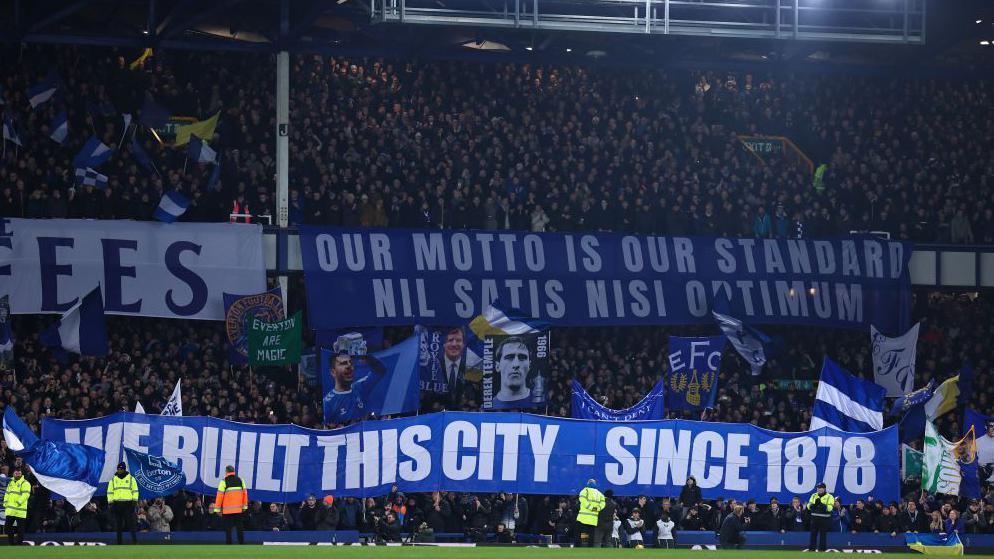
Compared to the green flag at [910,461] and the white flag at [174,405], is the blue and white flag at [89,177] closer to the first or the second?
the white flag at [174,405]

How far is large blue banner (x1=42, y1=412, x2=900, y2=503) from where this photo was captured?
3266 cm

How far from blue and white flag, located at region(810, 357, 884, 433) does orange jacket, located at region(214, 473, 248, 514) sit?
12.1 metres

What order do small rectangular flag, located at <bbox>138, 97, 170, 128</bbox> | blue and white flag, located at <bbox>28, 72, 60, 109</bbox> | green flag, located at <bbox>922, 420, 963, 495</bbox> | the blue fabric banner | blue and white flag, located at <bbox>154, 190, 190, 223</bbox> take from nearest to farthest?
green flag, located at <bbox>922, 420, 963, 495</bbox> < the blue fabric banner < blue and white flag, located at <bbox>154, 190, 190, 223</bbox> < blue and white flag, located at <bbox>28, 72, 60, 109</bbox> < small rectangular flag, located at <bbox>138, 97, 170, 128</bbox>

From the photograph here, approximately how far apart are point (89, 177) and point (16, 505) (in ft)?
35.6

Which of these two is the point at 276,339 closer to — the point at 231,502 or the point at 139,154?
the point at 139,154

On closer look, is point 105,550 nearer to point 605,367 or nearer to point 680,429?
point 680,429

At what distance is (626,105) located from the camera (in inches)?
1788

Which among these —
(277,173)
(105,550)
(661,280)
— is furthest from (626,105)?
(105,550)

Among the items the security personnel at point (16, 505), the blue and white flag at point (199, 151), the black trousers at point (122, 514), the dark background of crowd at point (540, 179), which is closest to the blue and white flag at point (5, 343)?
the dark background of crowd at point (540, 179)

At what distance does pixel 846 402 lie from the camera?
1394 inches

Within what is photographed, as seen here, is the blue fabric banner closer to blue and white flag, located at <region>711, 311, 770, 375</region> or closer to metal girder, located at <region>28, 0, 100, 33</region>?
blue and white flag, located at <region>711, 311, 770, 375</region>

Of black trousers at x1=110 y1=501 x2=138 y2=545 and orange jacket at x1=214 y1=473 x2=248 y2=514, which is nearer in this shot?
orange jacket at x1=214 y1=473 x2=248 y2=514

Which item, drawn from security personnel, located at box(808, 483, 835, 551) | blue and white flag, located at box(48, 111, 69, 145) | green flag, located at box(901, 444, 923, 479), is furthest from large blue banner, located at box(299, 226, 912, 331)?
security personnel, located at box(808, 483, 835, 551)

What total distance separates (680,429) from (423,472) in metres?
5.29
